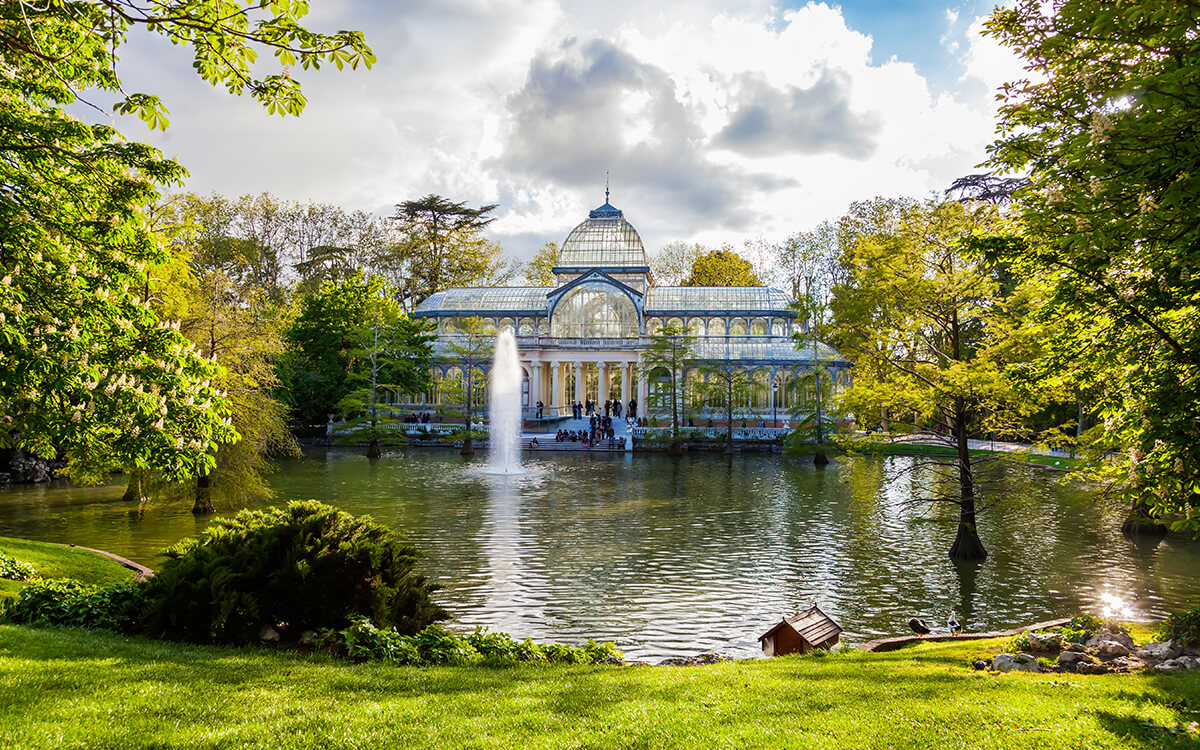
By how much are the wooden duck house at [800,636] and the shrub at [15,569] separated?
9273mm

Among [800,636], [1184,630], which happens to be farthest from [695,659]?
[1184,630]

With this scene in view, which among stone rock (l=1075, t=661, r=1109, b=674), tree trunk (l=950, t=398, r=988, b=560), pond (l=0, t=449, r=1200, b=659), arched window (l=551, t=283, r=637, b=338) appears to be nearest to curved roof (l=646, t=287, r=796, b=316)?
arched window (l=551, t=283, r=637, b=338)

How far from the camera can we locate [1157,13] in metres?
5.17

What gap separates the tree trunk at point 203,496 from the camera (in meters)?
17.7

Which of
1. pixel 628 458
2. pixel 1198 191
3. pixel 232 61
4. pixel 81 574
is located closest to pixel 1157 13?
pixel 1198 191

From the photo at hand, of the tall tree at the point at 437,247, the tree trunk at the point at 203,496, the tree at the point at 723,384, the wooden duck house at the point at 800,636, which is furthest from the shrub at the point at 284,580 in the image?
the tall tree at the point at 437,247

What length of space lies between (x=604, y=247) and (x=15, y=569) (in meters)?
46.8

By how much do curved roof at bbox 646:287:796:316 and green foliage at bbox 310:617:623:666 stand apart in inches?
1694

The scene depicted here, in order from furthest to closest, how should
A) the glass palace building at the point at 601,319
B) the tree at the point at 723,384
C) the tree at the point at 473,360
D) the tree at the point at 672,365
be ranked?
the glass palace building at the point at 601,319 < the tree at the point at 723,384 < the tree at the point at 473,360 < the tree at the point at 672,365

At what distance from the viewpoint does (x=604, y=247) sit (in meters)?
53.7

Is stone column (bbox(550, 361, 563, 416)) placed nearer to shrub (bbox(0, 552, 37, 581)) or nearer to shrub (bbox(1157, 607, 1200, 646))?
shrub (bbox(0, 552, 37, 581))

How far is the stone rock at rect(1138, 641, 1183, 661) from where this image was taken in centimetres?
697

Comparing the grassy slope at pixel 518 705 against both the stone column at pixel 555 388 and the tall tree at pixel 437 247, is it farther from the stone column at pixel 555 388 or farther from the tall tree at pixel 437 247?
the tall tree at pixel 437 247

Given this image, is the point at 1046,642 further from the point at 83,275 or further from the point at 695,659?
the point at 83,275
